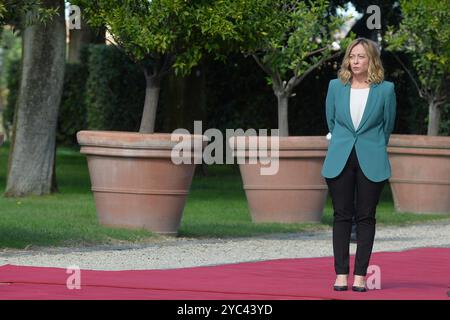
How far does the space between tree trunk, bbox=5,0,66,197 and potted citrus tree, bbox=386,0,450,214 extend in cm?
476

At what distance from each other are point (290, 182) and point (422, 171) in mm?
2997

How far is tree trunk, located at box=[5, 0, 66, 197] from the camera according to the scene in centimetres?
1780

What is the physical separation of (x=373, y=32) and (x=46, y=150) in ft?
26.6

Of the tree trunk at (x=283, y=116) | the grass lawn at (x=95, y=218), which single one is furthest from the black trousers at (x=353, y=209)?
the tree trunk at (x=283, y=116)

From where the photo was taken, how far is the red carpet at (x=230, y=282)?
25.9 feet

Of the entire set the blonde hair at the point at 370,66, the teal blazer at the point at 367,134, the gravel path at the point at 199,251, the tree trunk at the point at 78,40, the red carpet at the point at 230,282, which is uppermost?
the tree trunk at the point at 78,40

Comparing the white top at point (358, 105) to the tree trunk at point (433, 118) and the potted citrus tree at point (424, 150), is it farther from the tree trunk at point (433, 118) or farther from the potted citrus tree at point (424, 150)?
the tree trunk at point (433, 118)

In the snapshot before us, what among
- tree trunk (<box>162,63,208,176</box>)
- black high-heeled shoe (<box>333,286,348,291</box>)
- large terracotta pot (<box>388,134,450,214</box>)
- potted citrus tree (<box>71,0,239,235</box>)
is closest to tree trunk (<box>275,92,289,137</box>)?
large terracotta pot (<box>388,134,450,214</box>)

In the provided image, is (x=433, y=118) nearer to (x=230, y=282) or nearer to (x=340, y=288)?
(x=230, y=282)

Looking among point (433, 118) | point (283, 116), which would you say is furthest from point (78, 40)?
point (283, 116)

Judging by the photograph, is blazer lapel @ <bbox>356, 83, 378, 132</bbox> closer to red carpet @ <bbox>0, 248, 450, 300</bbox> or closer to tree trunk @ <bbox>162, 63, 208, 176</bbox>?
red carpet @ <bbox>0, 248, 450, 300</bbox>

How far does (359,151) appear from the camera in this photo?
A: 27.0 ft

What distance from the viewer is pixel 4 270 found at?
360 inches

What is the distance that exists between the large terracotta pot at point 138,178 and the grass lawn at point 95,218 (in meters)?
0.24
